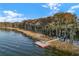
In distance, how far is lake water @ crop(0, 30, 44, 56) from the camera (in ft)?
5.63

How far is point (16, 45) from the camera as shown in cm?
174

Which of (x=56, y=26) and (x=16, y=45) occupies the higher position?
(x=56, y=26)

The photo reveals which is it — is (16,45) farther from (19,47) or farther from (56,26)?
(56,26)

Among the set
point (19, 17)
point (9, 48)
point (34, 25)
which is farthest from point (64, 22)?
point (9, 48)

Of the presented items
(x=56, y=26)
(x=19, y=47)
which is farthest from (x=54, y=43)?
(x=19, y=47)

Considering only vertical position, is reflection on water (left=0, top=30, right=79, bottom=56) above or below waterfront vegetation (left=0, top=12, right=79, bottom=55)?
below

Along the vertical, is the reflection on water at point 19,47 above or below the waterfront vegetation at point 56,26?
→ below

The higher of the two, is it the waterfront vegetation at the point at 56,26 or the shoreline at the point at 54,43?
the waterfront vegetation at the point at 56,26

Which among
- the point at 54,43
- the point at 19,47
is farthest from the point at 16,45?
the point at 54,43

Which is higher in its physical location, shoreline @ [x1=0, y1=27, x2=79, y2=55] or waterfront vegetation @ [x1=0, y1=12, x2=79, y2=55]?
waterfront vegetation @ [x1=0, y1=12, x2=79, y2=55]

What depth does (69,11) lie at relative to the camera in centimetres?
171

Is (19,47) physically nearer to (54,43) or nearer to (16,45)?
(16,45)

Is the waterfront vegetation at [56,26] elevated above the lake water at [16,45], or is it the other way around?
the waterfront vegetation at [56,26]

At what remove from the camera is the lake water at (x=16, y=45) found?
5.63 feet
